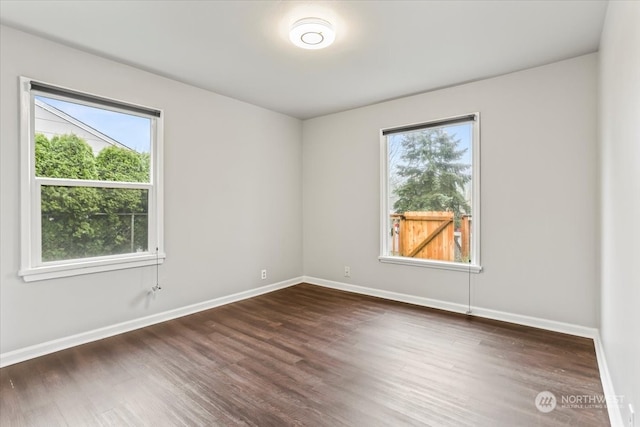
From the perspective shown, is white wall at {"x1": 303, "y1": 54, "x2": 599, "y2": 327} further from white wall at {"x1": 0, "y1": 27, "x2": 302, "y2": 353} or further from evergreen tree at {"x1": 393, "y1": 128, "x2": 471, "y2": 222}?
white wall at {"x1": 0, "y1": 27, "x2": 302, "y2": 353}

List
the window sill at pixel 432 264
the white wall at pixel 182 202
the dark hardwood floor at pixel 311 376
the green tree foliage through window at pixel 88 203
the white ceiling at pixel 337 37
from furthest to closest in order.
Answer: the window sill at pixel 432 264
the green tree foliage through window at pixel 88 203
the white wall at pixel 182 202
the white ceiling at pixel 337 37
the dark hardwood floor at pixel 311 376

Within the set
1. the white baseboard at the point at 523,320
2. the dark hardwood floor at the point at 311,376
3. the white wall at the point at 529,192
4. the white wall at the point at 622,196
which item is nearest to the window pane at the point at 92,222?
the dark hardwood floor at the point at 311,376

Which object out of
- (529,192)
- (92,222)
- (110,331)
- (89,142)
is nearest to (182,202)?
(92,222)

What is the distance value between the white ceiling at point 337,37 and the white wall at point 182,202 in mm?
230

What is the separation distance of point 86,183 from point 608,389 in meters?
4.24

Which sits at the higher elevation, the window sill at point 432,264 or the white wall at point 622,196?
the white wall at point 622,196

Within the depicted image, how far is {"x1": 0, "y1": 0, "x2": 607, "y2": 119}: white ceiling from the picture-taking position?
223 cm

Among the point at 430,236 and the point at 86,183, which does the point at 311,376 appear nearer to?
the point at 430,236

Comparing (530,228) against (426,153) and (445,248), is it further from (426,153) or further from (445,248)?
(426,153)

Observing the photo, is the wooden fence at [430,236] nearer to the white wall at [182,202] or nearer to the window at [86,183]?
the white wall at [182,202]

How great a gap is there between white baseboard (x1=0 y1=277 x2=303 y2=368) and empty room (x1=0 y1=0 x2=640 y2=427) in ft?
0.07

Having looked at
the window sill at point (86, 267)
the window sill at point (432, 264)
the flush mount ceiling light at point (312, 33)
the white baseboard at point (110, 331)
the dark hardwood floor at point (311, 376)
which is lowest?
the dark hardwood floor at point (311, 376)

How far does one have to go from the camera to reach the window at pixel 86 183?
2604 millimetres

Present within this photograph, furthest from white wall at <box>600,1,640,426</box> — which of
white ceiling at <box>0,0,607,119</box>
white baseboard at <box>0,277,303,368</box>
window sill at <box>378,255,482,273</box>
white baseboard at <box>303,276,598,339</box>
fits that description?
white baseboard at <box>0,277,303,368</box>
